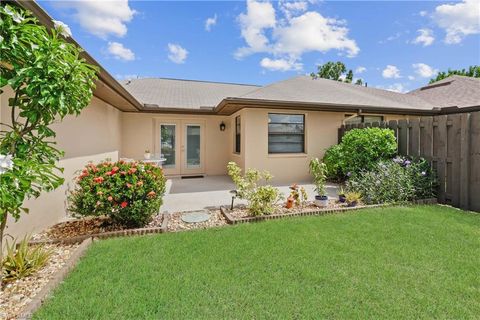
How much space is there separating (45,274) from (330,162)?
27.9 ft

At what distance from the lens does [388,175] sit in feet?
20.7

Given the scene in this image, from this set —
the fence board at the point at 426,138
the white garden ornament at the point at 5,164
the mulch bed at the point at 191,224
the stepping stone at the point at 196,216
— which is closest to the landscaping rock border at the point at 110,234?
the mulch bed at the point at 191,224

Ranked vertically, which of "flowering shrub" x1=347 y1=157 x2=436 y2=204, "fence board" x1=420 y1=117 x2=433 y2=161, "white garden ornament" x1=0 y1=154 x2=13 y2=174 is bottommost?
"flowering shrub" x1=347 y1=157 x2=436 y2=204

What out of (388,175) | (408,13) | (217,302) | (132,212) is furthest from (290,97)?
(217,302)

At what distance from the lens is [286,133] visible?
367 inches

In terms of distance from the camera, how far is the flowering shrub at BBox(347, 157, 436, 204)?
6.01m

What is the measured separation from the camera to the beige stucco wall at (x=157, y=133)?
10.4 metres

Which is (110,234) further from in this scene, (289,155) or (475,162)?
(475,162)

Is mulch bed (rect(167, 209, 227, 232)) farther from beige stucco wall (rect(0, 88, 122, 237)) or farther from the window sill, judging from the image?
the window sill

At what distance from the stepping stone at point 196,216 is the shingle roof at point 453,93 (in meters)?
13.0

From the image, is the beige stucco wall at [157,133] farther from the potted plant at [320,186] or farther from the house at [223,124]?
the potted plant at [320,186]

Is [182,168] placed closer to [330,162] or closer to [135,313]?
[330,162]

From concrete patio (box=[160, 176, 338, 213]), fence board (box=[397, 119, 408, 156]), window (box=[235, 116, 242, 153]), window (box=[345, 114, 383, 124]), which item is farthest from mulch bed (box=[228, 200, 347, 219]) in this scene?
window (box=[345, 114, 383, 124])

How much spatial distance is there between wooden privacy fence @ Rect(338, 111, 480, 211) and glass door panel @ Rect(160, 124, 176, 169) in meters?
9.18
